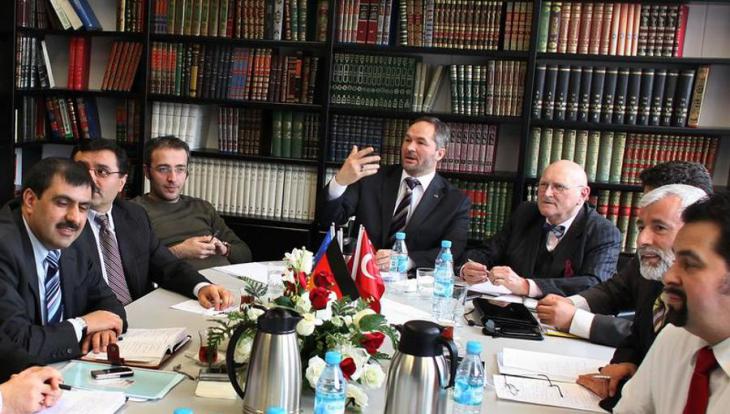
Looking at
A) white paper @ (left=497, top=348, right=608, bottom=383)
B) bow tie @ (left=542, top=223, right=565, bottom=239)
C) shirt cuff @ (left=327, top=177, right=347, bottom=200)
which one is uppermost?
shirt cuff @ (left=327, top=177, right=347, bottom=200)

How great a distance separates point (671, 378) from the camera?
1.58 m

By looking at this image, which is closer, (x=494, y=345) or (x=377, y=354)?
(x=377, y=354)

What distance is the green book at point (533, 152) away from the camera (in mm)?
3900

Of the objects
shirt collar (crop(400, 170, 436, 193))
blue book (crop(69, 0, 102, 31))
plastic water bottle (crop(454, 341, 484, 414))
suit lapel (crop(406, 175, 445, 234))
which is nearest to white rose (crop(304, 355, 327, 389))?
plastic water bottle (crop(454, 341, 484, 414))

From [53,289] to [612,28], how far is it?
3.06 m

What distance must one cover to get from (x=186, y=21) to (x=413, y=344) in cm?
321

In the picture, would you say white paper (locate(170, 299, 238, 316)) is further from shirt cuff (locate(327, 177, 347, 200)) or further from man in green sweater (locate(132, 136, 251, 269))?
shirt cuff (locate(327, 177, 347, 200))

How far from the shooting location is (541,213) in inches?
126

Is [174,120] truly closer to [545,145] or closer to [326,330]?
[545,145]

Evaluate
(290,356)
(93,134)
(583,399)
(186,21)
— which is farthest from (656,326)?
(93,134)

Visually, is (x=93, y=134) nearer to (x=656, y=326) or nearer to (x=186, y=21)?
(x=186, y=21)

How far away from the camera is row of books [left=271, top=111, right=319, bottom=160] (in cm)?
414

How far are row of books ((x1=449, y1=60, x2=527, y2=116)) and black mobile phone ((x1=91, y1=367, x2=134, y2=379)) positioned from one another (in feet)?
8.82

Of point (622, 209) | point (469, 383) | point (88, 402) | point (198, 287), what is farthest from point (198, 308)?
point (622, 209)
